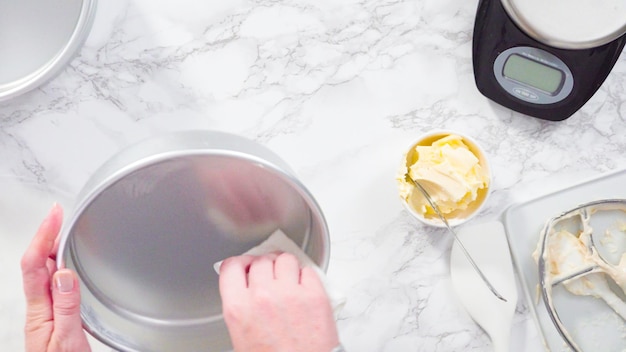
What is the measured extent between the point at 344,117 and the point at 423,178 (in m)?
0.12

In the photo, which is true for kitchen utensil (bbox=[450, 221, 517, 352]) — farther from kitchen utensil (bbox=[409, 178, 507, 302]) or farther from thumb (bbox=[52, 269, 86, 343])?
thumb (bbox=[52, 269, 86, 343])

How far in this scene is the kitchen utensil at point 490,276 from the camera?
31.2 inches

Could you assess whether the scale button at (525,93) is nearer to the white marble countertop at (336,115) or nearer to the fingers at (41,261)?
the white marble countertop at (336,115)

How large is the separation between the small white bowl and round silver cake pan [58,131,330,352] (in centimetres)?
16

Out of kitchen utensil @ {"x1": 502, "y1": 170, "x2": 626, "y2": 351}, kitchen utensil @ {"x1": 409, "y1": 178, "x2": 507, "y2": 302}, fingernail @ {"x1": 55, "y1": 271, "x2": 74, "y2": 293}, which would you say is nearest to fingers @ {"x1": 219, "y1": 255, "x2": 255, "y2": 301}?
fingernail @ {"x1": 55, "y1": 271, "x2": 74, "y2": 293}

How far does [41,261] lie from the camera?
631mm

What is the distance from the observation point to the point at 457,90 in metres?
0.80

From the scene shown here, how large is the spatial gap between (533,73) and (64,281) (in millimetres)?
527

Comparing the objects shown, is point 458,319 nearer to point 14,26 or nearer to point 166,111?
point 166,111

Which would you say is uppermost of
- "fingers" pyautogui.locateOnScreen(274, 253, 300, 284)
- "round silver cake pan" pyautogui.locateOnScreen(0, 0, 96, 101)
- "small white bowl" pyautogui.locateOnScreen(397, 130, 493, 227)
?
"round silver cake pan" pyautogui.locateOnScreen(0, 0, 96, 101)

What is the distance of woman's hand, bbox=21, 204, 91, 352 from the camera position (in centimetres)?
61

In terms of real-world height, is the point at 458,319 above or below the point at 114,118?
below

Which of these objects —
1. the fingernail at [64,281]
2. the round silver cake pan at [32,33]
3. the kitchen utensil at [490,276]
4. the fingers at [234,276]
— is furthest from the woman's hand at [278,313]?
the round silver cake pan at [32,33]

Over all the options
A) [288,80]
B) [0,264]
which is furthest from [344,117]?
[0,264]
